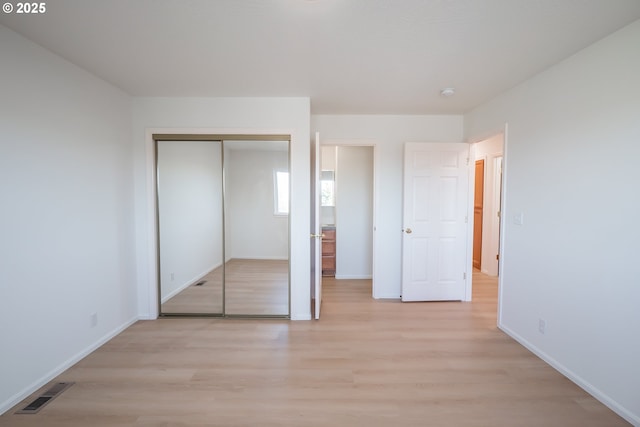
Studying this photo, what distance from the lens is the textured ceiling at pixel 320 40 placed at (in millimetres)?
1595

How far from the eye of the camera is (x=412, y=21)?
1.71m

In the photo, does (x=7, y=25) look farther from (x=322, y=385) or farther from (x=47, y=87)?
(x=322, y=385)

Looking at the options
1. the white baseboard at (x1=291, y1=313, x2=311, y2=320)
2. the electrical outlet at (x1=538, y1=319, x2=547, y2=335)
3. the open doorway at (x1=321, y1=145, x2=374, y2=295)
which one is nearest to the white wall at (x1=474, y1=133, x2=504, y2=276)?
the open doorway at (x1=321, y1=145, x2=374, y2=295)

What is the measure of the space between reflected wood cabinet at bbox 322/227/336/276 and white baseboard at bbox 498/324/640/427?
2711 millimetres

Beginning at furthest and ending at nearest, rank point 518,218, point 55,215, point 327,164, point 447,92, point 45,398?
point 327,164 < point 447,92 < point 518,218 < point 55,215 < point 45,398

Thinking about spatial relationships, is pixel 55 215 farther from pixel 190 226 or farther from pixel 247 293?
pixel 247 293

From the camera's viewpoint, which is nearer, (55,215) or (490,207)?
(55,215)

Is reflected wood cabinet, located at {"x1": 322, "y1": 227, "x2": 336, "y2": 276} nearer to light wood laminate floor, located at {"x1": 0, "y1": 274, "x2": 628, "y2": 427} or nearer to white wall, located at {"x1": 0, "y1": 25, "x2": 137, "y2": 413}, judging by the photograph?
light wood laminate floor, located at {"x1": 0, "y1": 274, "x2": 628, "y2": 427}

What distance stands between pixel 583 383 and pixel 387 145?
2994mm

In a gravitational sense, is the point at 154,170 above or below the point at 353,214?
above

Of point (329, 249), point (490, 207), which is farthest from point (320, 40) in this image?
point (490, 207)

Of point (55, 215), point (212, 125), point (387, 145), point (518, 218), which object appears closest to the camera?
point (55, 215)

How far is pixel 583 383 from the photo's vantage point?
2.04m

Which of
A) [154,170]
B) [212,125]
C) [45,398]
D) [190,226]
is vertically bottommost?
[45,398]
